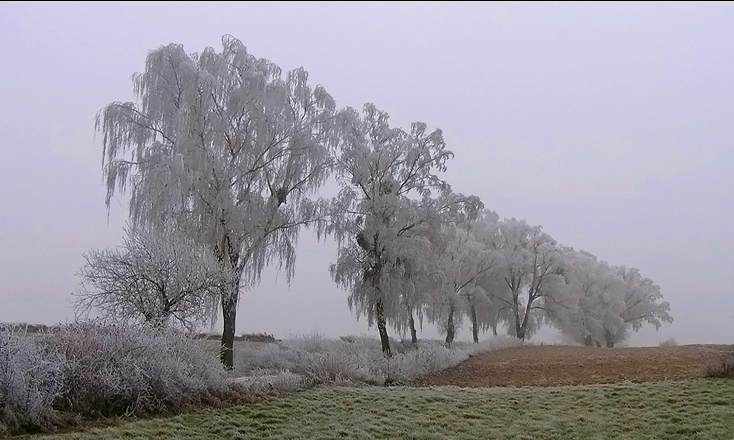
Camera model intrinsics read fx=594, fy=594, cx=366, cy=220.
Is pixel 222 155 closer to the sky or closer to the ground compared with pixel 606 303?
closer to the sky

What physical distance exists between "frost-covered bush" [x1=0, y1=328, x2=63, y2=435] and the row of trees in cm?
373

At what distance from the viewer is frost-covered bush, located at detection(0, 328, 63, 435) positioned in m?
8.48

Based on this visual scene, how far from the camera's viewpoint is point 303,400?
→ 1183 cm

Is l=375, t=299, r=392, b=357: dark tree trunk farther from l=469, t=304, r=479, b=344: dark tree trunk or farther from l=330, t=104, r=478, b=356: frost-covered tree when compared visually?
l=469, t=304, r=479, b=344: dark tree trunk

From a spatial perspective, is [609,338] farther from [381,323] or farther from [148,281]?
[148,281]

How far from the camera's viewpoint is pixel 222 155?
731 inches

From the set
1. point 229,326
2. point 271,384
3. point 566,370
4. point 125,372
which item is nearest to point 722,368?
point 566,370

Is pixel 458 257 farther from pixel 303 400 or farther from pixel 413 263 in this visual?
pixel 303 400

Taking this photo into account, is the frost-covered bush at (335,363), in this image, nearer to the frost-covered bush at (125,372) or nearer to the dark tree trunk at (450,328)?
the frost-covered bush at (125,372)

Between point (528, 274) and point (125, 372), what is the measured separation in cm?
3088

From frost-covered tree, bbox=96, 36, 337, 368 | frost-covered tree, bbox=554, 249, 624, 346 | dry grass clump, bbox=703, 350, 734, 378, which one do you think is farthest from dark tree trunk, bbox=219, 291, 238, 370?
frost-covered tree, bbox=554, 249, 624, 346

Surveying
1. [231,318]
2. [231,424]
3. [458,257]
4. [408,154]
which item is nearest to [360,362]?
[231,318]

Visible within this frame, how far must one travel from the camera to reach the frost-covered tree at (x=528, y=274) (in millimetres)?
36562

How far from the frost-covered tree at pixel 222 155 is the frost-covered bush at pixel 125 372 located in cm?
549
